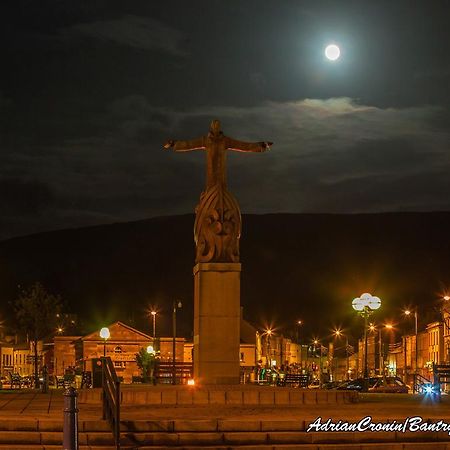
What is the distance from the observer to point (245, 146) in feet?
92.3

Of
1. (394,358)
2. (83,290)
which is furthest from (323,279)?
(394,358)

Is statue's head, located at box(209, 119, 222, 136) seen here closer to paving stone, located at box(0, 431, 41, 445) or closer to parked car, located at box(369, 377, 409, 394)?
paving stone, located at box(0, 431, 41, 445)

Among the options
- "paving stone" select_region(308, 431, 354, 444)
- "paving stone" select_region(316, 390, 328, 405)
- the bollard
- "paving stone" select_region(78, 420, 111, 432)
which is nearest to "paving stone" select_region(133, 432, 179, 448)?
"paving stone" select_region(78, 420, 111, 432)

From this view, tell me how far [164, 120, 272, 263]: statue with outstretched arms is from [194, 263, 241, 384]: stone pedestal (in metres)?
0.50

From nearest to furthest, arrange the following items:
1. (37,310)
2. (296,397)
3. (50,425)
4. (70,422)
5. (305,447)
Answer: (70,422) → (305,447) → (50,425) → (296,397) → (37,310)

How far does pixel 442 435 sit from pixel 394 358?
401 feet

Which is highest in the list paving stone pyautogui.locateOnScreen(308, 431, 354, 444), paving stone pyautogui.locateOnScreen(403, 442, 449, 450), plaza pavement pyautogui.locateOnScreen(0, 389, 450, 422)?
plaza pavement pyautogui.locateOnScreen(0, 389, 450, 422)

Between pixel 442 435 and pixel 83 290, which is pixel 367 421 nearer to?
pixel 442 435

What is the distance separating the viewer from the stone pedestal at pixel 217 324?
2672cm

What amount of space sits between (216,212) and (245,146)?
2.16m

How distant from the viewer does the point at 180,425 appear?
1806 centimetres

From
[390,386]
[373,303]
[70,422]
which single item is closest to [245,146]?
[70,422]

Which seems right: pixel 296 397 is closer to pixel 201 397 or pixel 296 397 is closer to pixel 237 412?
pixel 201 397

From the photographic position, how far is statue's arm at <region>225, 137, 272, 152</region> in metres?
27.7
